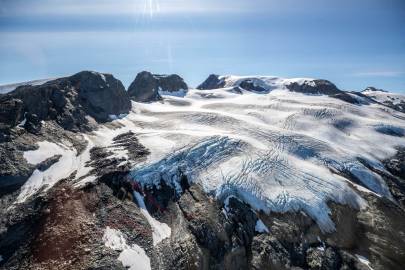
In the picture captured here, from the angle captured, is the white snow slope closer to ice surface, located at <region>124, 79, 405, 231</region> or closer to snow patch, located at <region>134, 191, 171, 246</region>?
ice surface, located at <region>124, 79, 405, 231</region>

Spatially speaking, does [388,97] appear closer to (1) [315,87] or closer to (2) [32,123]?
(1) [315,87]

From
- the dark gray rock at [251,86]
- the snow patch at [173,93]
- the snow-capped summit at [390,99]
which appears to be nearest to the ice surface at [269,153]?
the snow patch at [173,93]

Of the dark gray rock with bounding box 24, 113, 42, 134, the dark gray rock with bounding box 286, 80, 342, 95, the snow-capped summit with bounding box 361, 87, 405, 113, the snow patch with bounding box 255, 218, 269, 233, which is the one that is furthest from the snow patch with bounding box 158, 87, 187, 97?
the snow-capped summit with bounding box 361, 87, 405, 113

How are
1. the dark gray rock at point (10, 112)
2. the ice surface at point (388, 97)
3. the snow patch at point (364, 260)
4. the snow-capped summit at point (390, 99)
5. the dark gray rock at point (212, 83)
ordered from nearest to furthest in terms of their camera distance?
the snow patch at point (364, 260) < the dark gray rock at point (10, 112) < the snow-capped summit at point (390, 99) < the ice surface at point (388, 97) < the dark gray rock at point (212, 83)

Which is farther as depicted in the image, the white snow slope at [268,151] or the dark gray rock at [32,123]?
the dark gray rock at [32,123]

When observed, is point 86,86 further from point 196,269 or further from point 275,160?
point 196,269

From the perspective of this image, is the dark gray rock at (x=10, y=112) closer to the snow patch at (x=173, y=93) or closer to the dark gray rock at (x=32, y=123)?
the dark gray rock at (x=32, y=123)

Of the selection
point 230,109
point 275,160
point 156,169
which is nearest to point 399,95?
point 230,109
